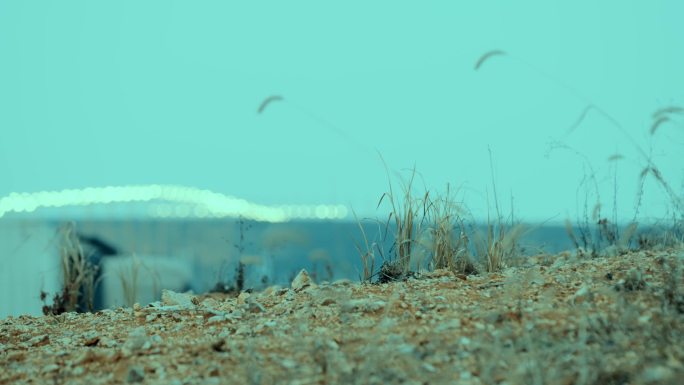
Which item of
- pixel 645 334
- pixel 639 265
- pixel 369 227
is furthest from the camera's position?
pixel 369 227

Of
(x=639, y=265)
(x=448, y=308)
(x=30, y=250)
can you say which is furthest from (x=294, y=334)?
(x=30, y=250)

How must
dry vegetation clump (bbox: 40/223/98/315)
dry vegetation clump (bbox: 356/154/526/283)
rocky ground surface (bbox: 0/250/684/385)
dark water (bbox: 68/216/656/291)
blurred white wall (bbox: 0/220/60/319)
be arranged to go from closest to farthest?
1. rocky ground surface (bbox: 0/250/684/385)
2. dry vegetation clump (bbox: 356/154/526/283)
3. dark water (bbox: 68/216/656/291)
4. dry vegetation clump (bbox: 40/223/98/315)
5. blurred white wall (bbox: 0/220/60/319)

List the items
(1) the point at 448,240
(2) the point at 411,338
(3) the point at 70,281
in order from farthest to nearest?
(3) the point at 70,281
(1) the point at 448,240
(2) the point at 411,338

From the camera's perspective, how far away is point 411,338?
2283 mm

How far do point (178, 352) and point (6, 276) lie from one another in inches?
220

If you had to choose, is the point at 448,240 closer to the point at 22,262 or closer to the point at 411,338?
the point at 411,338

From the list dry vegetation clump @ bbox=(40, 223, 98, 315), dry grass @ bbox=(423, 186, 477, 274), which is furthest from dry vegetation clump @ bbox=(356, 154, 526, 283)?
dry vegetation clump @ bbox=(40, 223, 98, 315)

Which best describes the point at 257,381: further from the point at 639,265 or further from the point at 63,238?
the point at 63,238

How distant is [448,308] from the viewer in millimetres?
2736

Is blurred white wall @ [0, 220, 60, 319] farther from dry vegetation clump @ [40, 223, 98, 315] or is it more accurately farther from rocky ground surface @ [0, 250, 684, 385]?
rocky ground surface @ [0, 250, 684, 385]

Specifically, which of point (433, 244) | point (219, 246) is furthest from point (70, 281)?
point (433, 244)

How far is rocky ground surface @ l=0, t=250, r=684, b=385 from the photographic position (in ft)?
6.38

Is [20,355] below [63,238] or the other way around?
below

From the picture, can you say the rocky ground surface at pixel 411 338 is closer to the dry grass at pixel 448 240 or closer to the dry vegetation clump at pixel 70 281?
the dry grass at pixel 448 240
